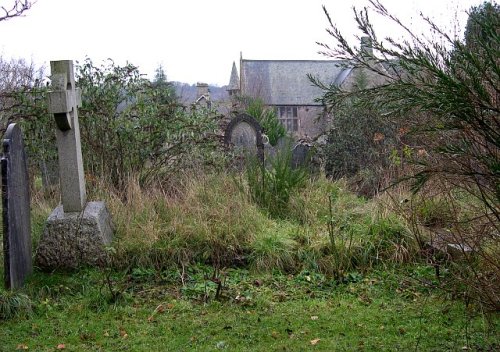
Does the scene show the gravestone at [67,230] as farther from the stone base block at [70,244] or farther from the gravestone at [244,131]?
the gravestone at [244,131]

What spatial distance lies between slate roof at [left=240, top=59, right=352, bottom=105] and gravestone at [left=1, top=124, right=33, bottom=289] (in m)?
31.0

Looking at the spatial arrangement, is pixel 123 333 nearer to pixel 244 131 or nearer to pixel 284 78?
pixel 244 131

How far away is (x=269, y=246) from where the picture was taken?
6.78 m

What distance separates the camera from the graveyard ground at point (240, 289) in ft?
15.2

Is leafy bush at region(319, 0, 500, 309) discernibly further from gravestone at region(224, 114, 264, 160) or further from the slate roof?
the slate roof

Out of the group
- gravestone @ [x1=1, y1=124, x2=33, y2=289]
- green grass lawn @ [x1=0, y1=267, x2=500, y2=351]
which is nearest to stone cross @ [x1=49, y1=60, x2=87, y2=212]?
gravestone @ [x1=1, y1=124, x2=33, y2=289]

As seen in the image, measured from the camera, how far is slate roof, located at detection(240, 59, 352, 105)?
3734cm

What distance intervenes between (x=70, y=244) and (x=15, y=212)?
0.88m

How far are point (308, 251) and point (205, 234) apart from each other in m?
1.19

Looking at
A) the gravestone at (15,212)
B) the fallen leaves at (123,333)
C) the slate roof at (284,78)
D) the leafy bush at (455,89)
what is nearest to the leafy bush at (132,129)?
the gravestone at (15,212)

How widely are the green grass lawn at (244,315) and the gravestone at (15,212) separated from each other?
9.5 inches

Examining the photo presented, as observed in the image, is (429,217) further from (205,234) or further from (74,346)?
(74,346)

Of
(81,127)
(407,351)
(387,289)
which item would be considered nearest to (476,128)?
(407,351)

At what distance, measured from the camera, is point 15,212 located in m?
5.71
